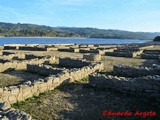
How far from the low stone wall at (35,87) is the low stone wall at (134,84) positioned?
1733 mm

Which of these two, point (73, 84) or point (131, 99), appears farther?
point (73, 84)

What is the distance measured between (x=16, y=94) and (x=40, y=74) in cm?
658

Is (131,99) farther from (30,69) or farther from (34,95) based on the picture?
(30,69)

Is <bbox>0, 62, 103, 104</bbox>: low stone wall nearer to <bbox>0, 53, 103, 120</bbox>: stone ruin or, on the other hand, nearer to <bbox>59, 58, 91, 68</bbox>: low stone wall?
<bbox>0, 53, 103, 120</bbox>: stone ruin

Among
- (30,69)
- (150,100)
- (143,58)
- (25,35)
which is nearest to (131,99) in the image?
(150,100)

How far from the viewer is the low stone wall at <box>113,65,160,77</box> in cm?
1734

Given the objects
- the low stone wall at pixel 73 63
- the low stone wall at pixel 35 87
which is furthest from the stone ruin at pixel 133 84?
the low stone wall at pixel 73 63

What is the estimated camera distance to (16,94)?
1167cm

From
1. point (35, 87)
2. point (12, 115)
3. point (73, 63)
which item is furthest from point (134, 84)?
point (73, 63)

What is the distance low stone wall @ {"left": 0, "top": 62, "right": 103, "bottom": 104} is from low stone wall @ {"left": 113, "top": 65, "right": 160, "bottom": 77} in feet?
9.31

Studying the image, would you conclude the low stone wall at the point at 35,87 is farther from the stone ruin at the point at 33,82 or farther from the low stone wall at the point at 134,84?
the low stone wall at the point at 134,84

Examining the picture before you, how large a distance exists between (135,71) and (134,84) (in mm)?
4655

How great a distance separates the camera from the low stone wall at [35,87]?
11.4 metres

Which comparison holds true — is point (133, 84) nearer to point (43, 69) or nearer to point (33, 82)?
point (33, 82)
